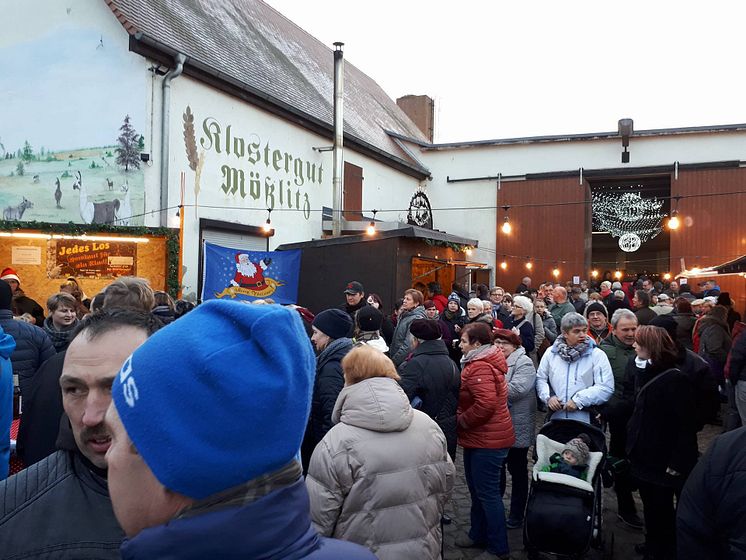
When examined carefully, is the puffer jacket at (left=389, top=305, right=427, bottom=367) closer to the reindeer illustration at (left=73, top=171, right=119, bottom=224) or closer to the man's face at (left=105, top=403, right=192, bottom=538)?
the man's face at (left=105, top=403, right=192, bottom=538)

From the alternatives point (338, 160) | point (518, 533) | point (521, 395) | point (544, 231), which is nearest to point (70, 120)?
point (338, 160)

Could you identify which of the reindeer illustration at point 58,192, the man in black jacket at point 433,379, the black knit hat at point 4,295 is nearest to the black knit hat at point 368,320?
the man in black jacket at point 433,379

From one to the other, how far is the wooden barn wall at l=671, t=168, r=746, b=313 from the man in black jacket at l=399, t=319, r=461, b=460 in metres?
20.9

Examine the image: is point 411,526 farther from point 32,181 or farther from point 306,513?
point 32,181

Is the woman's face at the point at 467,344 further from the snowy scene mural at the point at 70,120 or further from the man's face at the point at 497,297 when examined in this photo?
the snowy scene mural at the point at 70,120

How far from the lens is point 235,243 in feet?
46.6

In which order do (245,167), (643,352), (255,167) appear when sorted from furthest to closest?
(255,167) < (245,167) < (643,352)

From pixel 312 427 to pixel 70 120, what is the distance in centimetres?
1085

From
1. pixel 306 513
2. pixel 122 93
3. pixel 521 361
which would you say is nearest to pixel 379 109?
pixel 122 93

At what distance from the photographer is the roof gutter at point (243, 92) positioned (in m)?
11.5

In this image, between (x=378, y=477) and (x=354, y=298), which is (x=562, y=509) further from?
(x=354, y=298)

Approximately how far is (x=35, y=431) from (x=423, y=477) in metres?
2.04

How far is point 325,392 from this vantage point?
157 inches

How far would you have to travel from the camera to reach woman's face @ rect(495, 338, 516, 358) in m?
5.44
